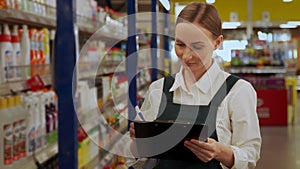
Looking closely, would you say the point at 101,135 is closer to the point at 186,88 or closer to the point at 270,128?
the point at 186,88

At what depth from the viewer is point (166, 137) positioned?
121 centimetres

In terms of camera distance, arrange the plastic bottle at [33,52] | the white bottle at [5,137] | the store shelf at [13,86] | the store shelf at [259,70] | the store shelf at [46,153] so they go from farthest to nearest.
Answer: the store shelf at [259,70] → the plastic bottle at [33,52] → the store shelf at [46,153] → the store shelf at [13,86] → the white bottle at [5,137]

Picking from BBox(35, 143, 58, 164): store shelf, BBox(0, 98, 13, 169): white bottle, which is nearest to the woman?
BBox(0, 98, 13, 169): white bottle

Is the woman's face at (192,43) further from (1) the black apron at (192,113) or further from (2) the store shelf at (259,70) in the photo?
(2) the store shelf at (259,70)

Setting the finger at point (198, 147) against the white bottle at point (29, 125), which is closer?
the finger at point (198, 147)

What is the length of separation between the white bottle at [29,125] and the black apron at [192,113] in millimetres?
1081

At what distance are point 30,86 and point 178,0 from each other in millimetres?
1085

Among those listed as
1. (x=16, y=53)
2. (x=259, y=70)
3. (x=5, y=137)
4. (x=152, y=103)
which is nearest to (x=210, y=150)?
(x=152, y=103)

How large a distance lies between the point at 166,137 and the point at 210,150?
13cm

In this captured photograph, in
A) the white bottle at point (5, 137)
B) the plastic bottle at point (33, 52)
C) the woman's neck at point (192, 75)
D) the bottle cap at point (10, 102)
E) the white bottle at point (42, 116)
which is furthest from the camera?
the plastic bottle at point (33, 52)

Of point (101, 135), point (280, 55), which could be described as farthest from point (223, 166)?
point (280, 55)

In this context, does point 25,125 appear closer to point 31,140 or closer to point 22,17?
point 31,140

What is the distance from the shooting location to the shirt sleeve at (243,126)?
1.25m

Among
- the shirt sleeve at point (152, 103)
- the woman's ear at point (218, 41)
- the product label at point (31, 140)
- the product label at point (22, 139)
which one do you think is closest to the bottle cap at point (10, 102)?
the product label at point (22, 139)
